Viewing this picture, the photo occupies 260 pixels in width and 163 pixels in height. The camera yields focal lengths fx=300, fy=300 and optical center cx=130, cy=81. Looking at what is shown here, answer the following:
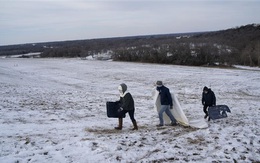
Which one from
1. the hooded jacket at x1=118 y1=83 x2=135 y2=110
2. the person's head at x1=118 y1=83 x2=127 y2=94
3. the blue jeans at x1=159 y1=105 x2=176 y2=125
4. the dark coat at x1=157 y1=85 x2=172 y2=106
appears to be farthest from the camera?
the blue jeans at x1=159 y1=105 x2=176 y2=125

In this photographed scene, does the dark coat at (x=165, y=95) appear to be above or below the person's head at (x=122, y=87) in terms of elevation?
below

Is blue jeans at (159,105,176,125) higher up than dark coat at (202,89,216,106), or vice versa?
dark coat at (202,89,216,106)

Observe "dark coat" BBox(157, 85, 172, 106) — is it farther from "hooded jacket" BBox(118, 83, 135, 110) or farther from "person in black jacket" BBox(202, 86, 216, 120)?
"person in black jacket" BBox(202, 86, 216, 120)

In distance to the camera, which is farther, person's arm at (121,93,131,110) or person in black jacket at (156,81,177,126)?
person in black jacket at (156,81,177,126)

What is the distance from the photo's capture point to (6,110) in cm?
1483

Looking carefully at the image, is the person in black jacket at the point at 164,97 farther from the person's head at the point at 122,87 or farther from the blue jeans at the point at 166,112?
the person's head at the point at 122,87

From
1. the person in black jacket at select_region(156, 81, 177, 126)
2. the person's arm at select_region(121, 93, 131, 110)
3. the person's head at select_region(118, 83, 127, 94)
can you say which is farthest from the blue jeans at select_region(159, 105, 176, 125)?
the person's head at select_region(118, 83, 127, 94)

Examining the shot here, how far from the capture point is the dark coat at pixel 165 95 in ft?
39.2

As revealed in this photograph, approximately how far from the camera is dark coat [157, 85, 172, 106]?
1194 centimetres

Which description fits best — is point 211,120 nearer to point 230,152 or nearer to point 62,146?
point 230,152

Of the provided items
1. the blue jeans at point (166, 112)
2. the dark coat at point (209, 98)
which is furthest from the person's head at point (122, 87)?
the dark coat at point (209, 98)

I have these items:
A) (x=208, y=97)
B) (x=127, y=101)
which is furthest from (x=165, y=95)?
(x=208, y=97)

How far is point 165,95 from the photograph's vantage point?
1198 cm

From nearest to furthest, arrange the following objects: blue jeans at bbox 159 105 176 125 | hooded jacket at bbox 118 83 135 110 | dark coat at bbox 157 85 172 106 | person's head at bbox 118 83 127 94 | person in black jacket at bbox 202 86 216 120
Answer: person's head at bbox 118 83 127 94
hooded jacket at bbox 118 83 135 110
dark coat at bbox 157 85 172 106
blue jeans at bbox 159 105 176 125
person in black jacket at bbox 202 86 216 120
